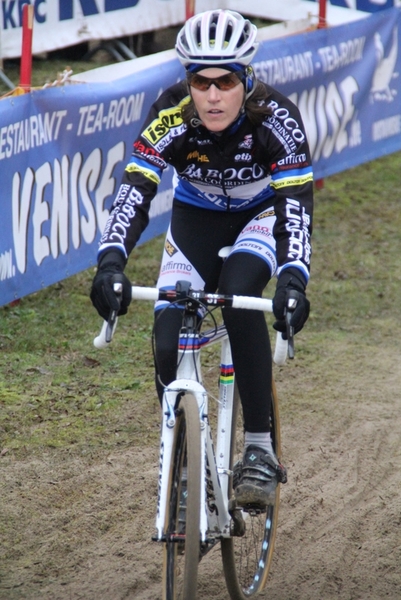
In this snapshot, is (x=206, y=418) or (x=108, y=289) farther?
(x=206, y=418)

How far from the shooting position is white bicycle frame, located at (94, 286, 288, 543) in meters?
3.34

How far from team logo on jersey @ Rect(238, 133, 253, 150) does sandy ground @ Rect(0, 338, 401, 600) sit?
6.41ft

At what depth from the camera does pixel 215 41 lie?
3.71 metres

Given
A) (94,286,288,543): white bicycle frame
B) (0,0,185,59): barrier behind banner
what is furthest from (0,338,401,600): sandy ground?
(0,0,185,59): barrier behind banner

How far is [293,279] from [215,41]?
102 cm

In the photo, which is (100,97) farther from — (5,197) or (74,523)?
(74,523)

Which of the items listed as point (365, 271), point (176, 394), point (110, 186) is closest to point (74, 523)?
point (176, 394)

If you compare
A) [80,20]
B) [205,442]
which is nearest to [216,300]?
[205,442]

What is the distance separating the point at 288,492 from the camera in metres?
5.13

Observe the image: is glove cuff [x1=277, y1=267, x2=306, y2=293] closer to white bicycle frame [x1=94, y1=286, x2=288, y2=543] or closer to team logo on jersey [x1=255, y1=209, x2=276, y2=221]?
white bicycle frame [x1=94, y1=286, x2=288, y2=543]

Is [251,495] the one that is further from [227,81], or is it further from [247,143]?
[227,81]

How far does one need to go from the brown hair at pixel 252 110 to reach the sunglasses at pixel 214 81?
0.10 meters

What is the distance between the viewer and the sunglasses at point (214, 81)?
12.3ft

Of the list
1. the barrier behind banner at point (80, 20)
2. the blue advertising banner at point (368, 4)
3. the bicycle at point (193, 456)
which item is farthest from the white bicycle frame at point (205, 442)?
the blue advertising banner at point (368, 4)
